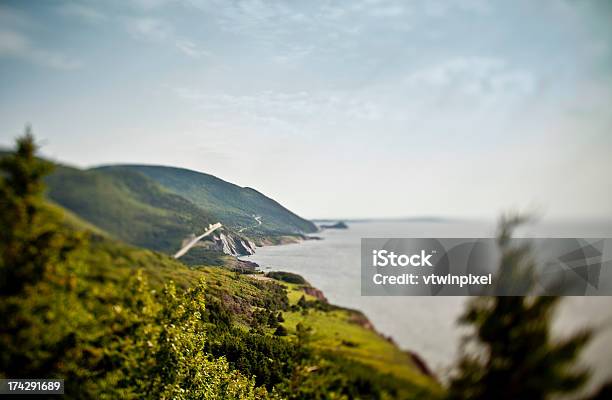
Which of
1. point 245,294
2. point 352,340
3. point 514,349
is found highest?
point 514,349

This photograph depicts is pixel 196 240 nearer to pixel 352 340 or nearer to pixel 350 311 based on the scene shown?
pixel 350 311

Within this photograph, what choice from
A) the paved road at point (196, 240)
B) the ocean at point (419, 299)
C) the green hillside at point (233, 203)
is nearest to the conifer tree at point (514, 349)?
the ocean at point (419, 299)

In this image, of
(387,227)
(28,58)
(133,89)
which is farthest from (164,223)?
(387,227)

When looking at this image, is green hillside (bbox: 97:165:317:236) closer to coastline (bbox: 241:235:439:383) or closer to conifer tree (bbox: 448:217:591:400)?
coastline (bbox: 241:235:439:383)

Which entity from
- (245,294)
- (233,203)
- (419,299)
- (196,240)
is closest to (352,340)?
(419,299)

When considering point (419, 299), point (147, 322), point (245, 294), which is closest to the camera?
point (419, 299)

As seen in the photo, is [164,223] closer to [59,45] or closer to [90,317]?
[90,317]

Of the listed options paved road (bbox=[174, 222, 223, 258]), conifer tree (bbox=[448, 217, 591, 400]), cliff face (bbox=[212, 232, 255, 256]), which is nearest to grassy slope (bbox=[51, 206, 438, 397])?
paved road (bbox=[174, 222, 223, 258])
